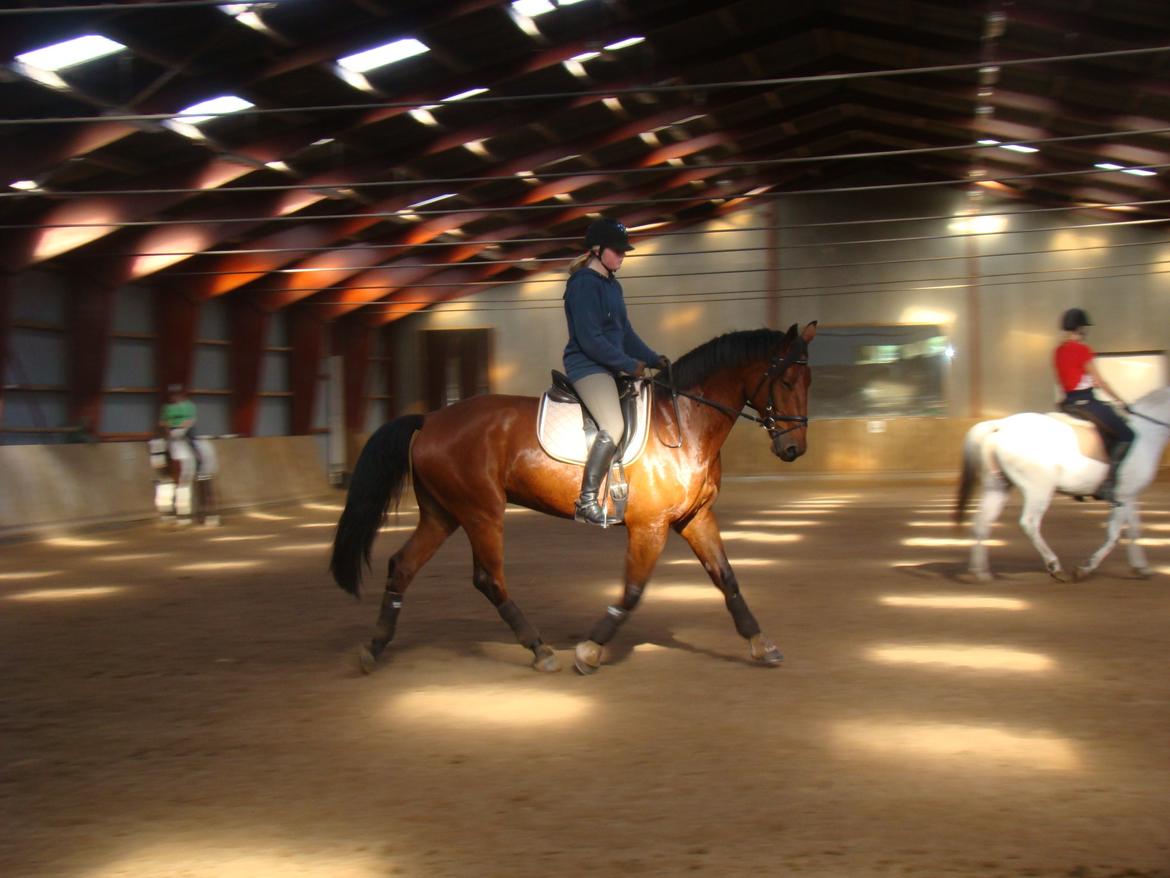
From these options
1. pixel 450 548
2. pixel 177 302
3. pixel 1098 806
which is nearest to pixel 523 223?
pixel 177 302

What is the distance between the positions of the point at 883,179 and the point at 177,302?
1735cm

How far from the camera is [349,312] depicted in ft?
93.2

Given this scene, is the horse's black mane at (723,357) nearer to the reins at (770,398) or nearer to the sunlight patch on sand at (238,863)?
the reins at (770,398)

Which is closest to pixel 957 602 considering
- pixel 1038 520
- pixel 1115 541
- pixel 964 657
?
pixel 1038 520

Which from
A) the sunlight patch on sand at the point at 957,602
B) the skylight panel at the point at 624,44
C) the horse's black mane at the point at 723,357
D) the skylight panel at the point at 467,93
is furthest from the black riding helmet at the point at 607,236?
the skylight panel at the point at 624,44

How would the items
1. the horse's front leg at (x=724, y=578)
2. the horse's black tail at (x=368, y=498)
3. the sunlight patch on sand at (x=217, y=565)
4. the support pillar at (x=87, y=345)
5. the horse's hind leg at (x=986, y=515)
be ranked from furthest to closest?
1. the support pillar at (x=87, y=345)
2. the sunlight patch on sand at (x=217, y=565)
3. the horse's hind leg at (x=986, y=515)
4. the horse's black tail at (x=368, y=498)
5. the horse's front leg at (x=724, y=578)

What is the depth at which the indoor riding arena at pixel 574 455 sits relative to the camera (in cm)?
436

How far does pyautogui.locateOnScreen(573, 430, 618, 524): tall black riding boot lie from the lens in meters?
6.47

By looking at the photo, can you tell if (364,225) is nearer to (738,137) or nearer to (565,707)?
(738,137)

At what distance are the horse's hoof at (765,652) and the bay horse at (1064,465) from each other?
4.08m

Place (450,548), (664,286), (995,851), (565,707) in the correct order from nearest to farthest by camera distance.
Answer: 1. (995,851)
2. (565,707)
3. (450,548)
4. (664,286)

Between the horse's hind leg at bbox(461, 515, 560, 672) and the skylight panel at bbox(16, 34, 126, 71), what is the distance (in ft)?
28.9

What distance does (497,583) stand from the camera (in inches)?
266

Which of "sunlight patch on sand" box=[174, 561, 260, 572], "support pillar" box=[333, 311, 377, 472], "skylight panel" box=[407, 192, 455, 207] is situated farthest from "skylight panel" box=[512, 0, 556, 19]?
"support pillar" box=[333, 311, 377, 472]
